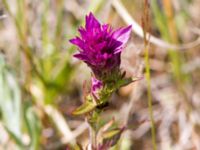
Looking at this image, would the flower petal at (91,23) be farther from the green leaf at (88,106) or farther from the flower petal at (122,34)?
the green leaf at (88,106)

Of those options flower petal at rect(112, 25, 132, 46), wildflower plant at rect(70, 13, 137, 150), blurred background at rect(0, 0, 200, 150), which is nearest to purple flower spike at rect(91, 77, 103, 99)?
wildflower plant at rect(70, 13, 137, 150)

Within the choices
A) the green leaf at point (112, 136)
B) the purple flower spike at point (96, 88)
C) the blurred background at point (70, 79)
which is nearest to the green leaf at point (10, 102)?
the blurred background at point (70, 79)

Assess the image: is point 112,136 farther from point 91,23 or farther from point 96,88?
point 91,23

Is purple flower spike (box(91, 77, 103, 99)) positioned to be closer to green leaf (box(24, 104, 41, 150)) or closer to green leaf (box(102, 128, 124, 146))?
green leaf (box(102, 128, 124, 146))

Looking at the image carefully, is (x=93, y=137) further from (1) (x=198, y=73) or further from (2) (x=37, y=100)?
(1) (x=198, y=73)

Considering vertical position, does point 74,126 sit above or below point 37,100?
below

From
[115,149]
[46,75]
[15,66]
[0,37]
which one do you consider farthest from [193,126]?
[0,37]

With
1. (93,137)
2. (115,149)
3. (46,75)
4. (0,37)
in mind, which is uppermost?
(0,37)
